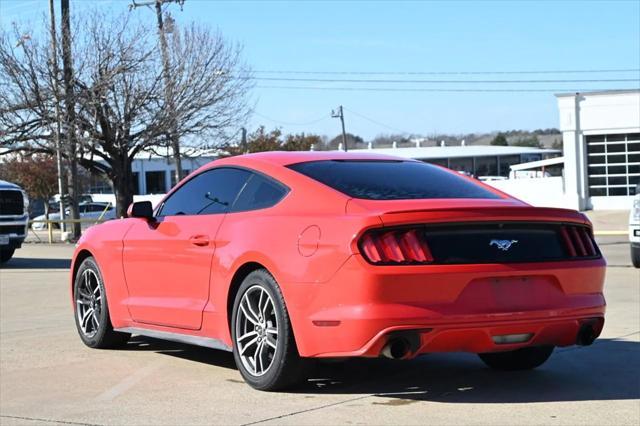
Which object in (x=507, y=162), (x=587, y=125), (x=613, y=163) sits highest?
(x=587, y=125)

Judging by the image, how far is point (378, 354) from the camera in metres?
5.59

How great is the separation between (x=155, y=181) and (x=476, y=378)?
71981 millimetres

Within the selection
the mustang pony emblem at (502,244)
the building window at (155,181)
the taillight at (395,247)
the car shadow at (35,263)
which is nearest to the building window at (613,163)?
the car shadow at (35,263)

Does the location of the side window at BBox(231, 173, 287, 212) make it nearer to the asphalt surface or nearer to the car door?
the car door

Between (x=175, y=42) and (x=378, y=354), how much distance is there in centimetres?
3211

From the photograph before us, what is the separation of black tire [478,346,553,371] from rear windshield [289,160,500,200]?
3.67ft

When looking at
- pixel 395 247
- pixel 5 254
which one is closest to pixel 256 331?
pixel 395 247

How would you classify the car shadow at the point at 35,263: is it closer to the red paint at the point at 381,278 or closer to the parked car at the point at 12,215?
the parked car at the point at 12,215

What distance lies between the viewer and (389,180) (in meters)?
6.51

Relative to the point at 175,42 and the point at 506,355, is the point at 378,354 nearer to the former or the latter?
the point at 506,355

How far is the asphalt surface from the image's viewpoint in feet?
18.4

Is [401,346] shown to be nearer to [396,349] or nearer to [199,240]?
[396,349]

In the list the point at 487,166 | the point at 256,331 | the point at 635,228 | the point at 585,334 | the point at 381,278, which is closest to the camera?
the point at 381,278

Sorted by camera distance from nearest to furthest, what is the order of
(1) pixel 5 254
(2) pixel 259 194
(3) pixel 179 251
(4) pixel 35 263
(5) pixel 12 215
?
(2) pixel 259 194, (3) pixel 179 251, (5) pixel 12 215, (1) pixel 5 254, (4) pixel 35 263
